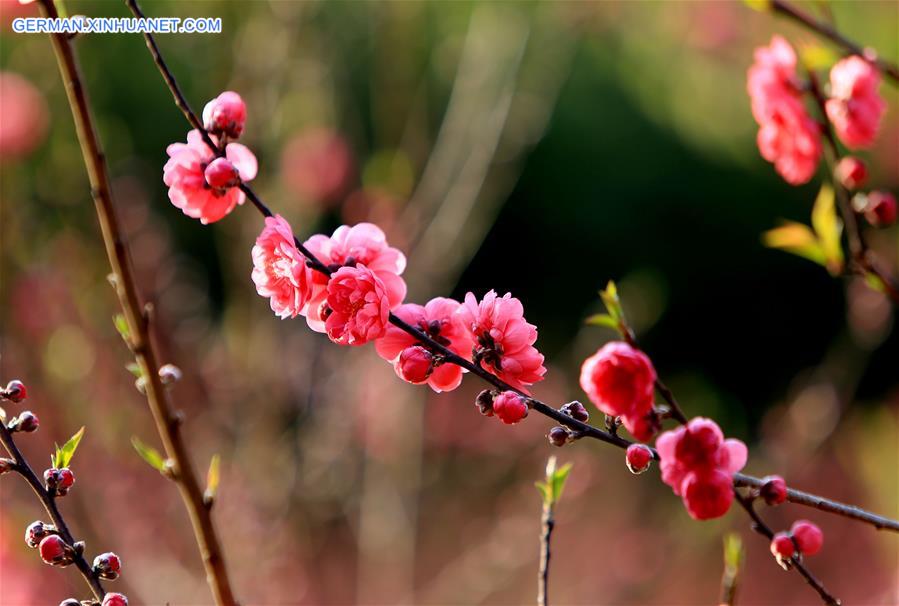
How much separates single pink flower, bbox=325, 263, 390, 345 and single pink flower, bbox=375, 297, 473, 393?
5 cm

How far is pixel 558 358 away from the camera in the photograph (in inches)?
226

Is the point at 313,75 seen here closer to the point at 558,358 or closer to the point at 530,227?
the point at 558,358

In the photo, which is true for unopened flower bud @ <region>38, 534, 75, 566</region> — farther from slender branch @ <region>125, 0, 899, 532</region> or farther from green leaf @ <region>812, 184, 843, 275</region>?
green leaf @ <region>812, 184, 843, 275</region>

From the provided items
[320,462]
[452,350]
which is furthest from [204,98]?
[452,350]

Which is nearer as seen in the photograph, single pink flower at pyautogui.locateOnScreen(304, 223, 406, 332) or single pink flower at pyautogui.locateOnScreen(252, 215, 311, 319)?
single pink flower at pyautogui.locateOnScreen(252, 215, 311, 319)

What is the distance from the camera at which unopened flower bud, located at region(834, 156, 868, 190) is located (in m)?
1.36

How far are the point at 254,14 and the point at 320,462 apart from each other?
177cm

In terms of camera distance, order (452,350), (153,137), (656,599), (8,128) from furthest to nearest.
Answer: (153,137) < (656,599) < (8,128) < (452,350)

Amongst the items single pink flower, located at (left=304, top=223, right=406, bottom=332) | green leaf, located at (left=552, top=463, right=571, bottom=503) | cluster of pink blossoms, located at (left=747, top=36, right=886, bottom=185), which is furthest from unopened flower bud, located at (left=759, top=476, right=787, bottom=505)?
cluster of pink blossoms, located at (left=747, top=36, right=886, bottom=185)

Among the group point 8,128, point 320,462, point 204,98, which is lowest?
point 320,462

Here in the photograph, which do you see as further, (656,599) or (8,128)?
(656,599)

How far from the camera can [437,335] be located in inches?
40.4

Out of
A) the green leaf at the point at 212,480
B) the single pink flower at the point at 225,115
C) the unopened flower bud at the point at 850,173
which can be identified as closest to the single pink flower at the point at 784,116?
the unopened flower bud at the point at 850,173

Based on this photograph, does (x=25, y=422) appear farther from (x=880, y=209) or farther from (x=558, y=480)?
(x=880, y=209)
